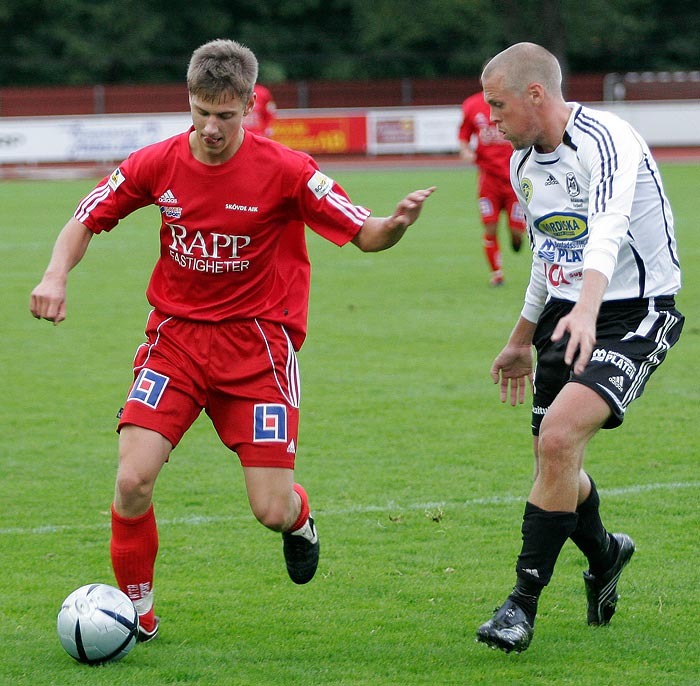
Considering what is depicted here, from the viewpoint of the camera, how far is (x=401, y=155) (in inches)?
1323

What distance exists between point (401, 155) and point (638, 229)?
2962 centimetres

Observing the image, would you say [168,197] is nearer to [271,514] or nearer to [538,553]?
[271,514]

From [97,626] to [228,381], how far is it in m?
0.96

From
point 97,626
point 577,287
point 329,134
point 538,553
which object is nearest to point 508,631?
point 538,553

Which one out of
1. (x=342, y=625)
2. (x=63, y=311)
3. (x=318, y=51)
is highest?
(x=318, y=51)

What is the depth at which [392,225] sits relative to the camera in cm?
436

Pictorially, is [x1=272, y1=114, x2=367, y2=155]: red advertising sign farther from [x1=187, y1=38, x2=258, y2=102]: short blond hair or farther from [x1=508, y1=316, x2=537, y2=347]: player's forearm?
[x1=187, y1=38, x2=258, y2=102]: short blond hair

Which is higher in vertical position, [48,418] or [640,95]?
[640,95]

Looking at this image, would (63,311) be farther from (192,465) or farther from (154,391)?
(192,465)

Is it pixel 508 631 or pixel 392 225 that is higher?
pixel 392 225

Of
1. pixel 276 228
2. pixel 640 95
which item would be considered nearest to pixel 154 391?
pixel 276 228

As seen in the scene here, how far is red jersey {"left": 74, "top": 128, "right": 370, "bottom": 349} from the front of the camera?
447 cm

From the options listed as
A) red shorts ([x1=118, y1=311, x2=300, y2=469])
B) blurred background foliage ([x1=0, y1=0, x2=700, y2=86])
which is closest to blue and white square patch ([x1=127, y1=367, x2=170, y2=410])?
red shorts ([x1=118, y1=311, x2=300, y2=469])

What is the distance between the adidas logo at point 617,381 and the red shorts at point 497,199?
9234mm
